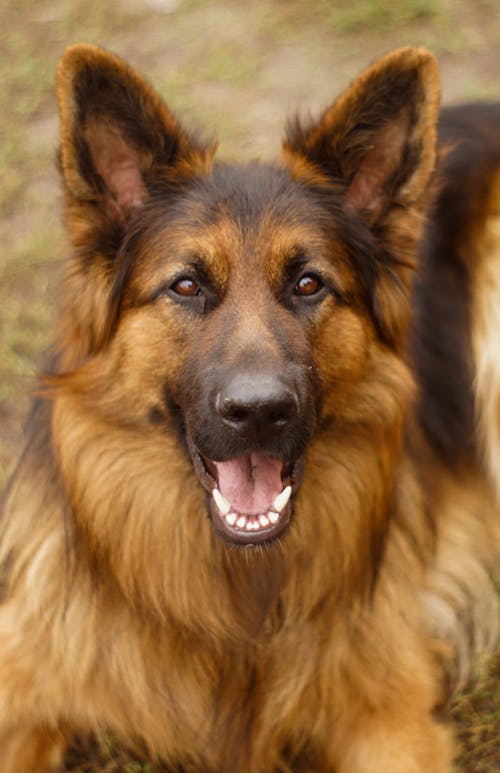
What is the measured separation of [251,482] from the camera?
351 cm

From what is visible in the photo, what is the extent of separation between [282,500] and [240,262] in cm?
81

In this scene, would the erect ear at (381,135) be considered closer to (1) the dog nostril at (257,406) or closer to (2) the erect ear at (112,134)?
(2) the erect ear at (112,134)

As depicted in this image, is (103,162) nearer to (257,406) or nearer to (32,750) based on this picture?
Result: (257,406)

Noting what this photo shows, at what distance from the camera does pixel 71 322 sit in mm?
3682

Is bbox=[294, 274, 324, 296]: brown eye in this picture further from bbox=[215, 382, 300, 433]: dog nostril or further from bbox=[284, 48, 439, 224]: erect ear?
bbox=[215, 382, 300, 433]: dog nostril

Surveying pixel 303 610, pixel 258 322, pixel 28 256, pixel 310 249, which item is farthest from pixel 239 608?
pixel 28 256

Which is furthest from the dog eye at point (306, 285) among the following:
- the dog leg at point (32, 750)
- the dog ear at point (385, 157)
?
the dog leg at point (32, 750)

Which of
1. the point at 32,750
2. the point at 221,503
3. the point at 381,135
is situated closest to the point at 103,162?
the point at 381,135

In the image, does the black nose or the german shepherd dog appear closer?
the black nose

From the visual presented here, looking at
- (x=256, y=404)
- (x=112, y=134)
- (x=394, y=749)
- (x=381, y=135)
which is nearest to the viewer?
(x=256, y=404)

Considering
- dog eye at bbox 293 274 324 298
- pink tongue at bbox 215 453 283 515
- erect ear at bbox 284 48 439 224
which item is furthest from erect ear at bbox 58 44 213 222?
pink tongue at bbox 215 453 283 515

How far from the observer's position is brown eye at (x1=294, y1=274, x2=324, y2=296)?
11.8ft

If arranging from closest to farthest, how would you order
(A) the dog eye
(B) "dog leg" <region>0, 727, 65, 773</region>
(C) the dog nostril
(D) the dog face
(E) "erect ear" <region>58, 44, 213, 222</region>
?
(C) the dog nostril, (E) "erect ear" <region>58, 44, 213, 222</region>, (D) the dog face, (A) the dog eye, (B) "dog leg" <region>0, 727, 65, 773</region>

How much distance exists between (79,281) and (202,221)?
472 mm
